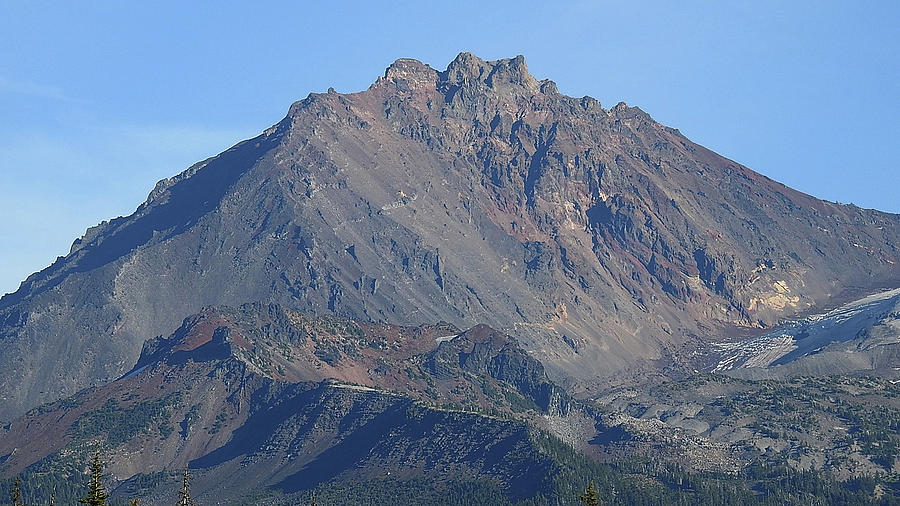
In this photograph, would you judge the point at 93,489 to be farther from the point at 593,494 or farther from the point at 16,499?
the point at 593,494

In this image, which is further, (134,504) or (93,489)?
(134,504)

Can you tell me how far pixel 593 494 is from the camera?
117375 mm

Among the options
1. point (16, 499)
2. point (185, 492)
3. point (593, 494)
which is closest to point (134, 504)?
point (185, 492)

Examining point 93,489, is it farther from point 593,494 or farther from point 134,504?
point 593,494

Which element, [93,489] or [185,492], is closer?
[93,489]

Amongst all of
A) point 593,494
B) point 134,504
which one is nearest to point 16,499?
point 134,504

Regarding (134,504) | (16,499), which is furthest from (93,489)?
(16,499)

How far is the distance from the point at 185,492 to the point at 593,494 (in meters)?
29.2

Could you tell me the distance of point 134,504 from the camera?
11431 centimetres

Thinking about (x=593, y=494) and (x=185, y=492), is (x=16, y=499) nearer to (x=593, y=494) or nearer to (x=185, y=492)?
(x=185, y=492)

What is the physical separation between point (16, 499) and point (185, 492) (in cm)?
1419

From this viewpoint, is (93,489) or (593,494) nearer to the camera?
(93,489)

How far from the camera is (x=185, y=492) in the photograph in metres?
115

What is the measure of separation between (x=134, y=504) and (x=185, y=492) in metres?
3.63
